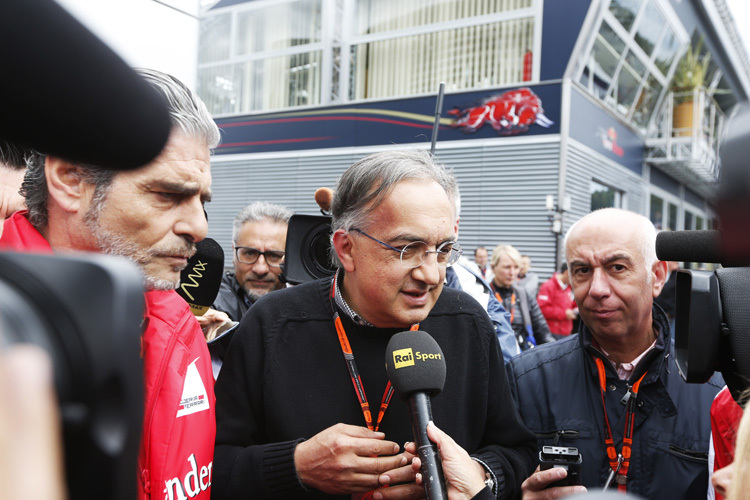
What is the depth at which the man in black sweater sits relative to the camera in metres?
1.78

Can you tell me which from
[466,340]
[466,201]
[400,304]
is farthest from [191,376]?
[466,201]

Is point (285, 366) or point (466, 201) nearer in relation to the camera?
point (285, 366)

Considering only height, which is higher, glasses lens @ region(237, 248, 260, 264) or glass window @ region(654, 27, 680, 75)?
glass window @ region(654, 27, 680, 75)

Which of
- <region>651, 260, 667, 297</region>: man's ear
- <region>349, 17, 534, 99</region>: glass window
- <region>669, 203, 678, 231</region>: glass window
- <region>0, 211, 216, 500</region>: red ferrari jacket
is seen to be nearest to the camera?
<region>0, 211, 216, 500</region>: red ferrari jacket

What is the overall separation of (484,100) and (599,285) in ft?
34.0

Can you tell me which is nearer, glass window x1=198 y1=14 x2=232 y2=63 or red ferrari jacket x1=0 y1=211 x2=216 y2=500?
red ferrari jacket x1=0 y1=211 x2=216 y2=500

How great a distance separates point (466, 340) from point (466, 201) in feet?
34.5

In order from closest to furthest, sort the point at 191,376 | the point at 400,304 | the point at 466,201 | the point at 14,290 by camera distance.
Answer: the point at 14,290, the point at 191,376, the point at 400,304, the point at 466,201

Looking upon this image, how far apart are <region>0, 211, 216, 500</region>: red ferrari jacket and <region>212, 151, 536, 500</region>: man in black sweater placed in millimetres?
174

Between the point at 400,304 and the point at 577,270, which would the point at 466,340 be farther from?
the point at 577,270

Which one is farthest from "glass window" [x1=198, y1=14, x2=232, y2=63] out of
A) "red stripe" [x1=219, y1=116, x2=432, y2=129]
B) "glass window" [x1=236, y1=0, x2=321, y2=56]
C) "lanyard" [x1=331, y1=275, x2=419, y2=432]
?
"lanyard" [x1=331, y1=275, x2=419, y2=432]

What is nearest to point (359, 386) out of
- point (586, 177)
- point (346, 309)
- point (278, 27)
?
point (346, 309)

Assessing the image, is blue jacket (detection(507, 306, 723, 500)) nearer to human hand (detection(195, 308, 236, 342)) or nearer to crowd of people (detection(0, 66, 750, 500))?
crowd of people (detection(0, 66, 750, 500))

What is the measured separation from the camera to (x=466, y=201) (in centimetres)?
1234
